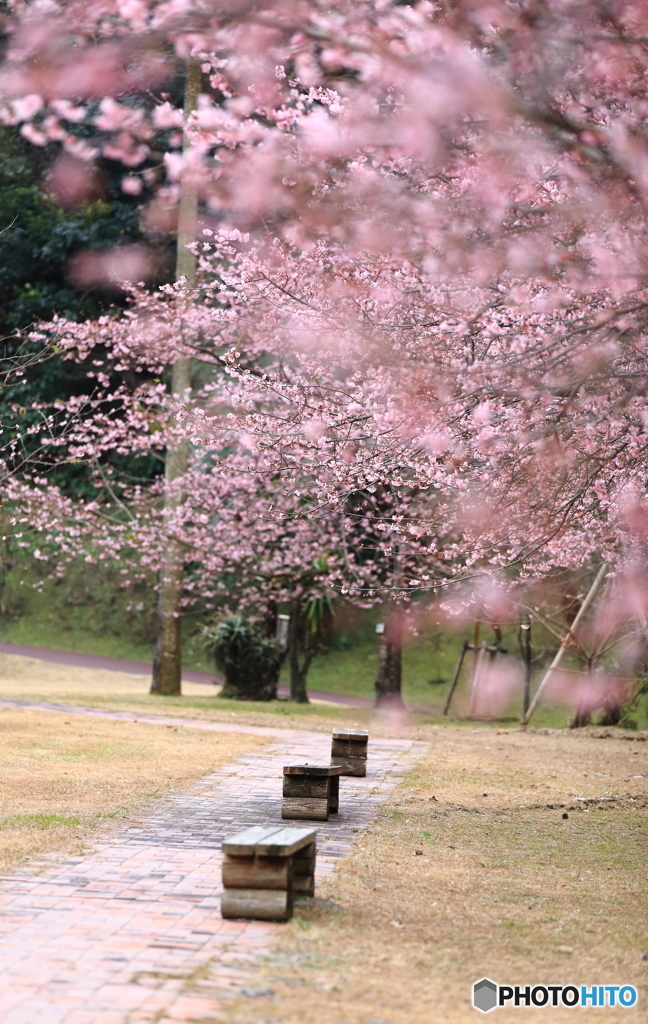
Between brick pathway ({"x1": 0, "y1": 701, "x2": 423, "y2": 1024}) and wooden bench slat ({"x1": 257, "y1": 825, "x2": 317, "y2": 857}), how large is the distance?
307 millimetres

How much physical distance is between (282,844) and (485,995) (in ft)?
3.35

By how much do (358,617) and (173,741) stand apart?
1548 cm

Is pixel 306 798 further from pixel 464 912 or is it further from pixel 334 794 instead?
pixel 464 912

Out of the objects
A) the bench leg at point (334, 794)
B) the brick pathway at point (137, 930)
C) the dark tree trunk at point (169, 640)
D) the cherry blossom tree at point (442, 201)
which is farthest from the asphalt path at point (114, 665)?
the brick pathway at point (137, 930)

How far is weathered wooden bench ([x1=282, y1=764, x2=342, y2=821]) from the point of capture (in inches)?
288

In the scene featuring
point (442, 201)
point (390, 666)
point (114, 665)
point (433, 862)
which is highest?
point (442, 201)

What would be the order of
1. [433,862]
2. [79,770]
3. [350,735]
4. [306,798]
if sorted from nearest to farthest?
[433,862]
[306,798]
[79,770]
[350,735]

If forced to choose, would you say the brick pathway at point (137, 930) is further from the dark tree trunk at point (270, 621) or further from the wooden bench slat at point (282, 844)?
the dark tree trunk at point (270, 621)

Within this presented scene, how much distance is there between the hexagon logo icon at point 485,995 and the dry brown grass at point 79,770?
103 inches

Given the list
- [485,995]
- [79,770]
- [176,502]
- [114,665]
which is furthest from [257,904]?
[114,665]

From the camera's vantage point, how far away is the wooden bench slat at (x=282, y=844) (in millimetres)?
4637

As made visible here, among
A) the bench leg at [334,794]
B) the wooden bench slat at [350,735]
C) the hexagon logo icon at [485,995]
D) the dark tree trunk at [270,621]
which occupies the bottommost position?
the hexagon logo icon at [485,995]

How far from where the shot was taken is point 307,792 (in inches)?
292

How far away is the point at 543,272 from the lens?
5.84 metres
